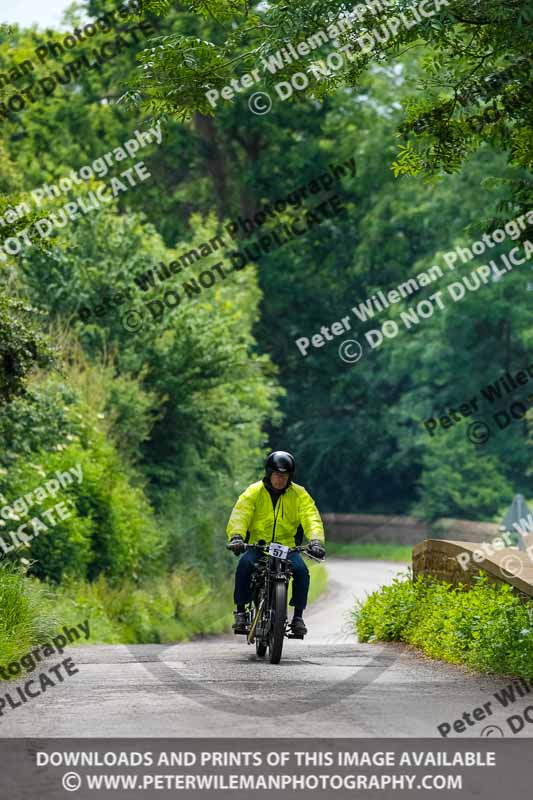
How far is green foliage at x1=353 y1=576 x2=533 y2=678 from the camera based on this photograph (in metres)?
11.2

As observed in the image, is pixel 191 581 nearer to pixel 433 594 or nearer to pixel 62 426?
pixel 62 426

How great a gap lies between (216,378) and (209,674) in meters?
20.9
